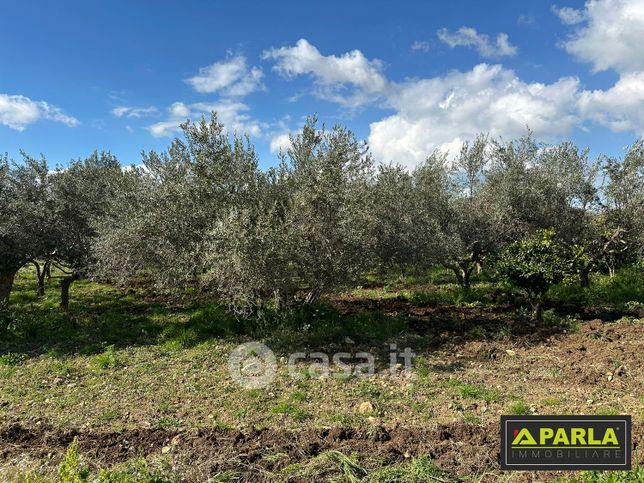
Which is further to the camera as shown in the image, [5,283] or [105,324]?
[5,283]

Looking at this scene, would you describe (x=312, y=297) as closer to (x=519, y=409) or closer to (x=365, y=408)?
(x=365, y=408)

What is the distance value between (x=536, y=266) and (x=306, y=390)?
22.8ft

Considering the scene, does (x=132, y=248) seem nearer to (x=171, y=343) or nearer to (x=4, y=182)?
(x=171, y=343)

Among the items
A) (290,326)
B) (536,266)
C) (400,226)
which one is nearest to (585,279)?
(536,266)

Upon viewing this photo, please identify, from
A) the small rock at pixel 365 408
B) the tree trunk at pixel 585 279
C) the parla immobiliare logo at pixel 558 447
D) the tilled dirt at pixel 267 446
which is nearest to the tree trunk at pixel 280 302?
the small rock at pixel 365 408

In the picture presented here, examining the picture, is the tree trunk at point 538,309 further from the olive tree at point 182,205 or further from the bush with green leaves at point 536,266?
the olive tree at point 182,205

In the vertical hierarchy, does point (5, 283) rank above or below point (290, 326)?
above

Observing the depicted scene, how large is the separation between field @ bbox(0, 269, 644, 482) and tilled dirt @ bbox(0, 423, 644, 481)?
0.02 meters

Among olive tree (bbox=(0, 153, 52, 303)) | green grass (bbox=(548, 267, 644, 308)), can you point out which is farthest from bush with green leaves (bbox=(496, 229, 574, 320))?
olive tree (bbox=(0, 153, 52, 303))

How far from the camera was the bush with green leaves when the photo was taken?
1109cm

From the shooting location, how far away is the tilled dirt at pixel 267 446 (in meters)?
5.15

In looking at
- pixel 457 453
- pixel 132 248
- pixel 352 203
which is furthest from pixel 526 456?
pixel 132 248

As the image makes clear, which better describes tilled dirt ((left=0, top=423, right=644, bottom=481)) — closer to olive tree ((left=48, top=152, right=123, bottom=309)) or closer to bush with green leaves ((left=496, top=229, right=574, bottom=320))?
bush with green leaves ((left=496, top=229, right=574, bottom=320))

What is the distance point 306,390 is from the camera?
306 inches
